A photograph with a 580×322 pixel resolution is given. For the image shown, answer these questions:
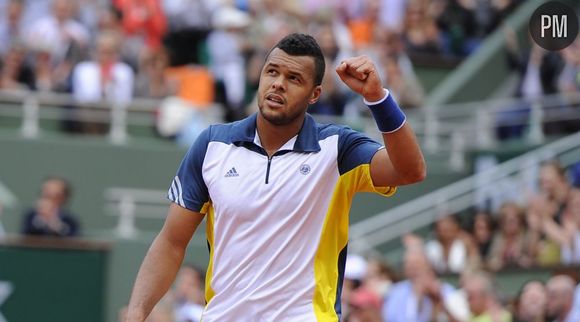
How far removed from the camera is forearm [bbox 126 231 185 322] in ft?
24.2

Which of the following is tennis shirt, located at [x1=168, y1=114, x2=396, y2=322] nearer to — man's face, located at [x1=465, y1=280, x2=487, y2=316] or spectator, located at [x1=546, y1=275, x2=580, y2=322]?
spectator, located at [x1=546, y1=275, x2=580, y2=322]

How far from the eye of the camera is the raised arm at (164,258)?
7.40 m

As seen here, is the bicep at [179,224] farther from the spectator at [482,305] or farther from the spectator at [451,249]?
the spectator at [451,249]

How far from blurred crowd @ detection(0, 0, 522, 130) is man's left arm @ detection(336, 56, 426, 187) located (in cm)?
1265

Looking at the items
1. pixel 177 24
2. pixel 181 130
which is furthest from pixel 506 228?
pixel 177 24

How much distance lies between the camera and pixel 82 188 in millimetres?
19250

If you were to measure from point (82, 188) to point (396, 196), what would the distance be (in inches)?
156

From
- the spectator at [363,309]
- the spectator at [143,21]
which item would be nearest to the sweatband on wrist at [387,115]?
the spectator at [363,309]

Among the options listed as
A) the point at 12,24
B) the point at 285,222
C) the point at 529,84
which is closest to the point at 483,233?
the point at 529,84

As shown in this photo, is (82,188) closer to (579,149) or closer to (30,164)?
(30,164)

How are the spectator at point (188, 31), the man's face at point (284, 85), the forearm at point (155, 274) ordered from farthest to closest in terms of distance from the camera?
the spectator at point (188, 31) → the forearm at point (155, 274) → the man's face at point (284, 85)

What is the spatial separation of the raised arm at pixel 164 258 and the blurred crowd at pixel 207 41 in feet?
39.5

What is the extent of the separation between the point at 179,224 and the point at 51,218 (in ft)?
29.7

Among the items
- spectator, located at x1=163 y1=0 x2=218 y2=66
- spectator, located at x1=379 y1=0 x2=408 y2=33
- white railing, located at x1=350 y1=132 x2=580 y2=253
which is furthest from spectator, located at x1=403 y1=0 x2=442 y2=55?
white railing, located at x1=350 y1=132 x2=580 y2=253
